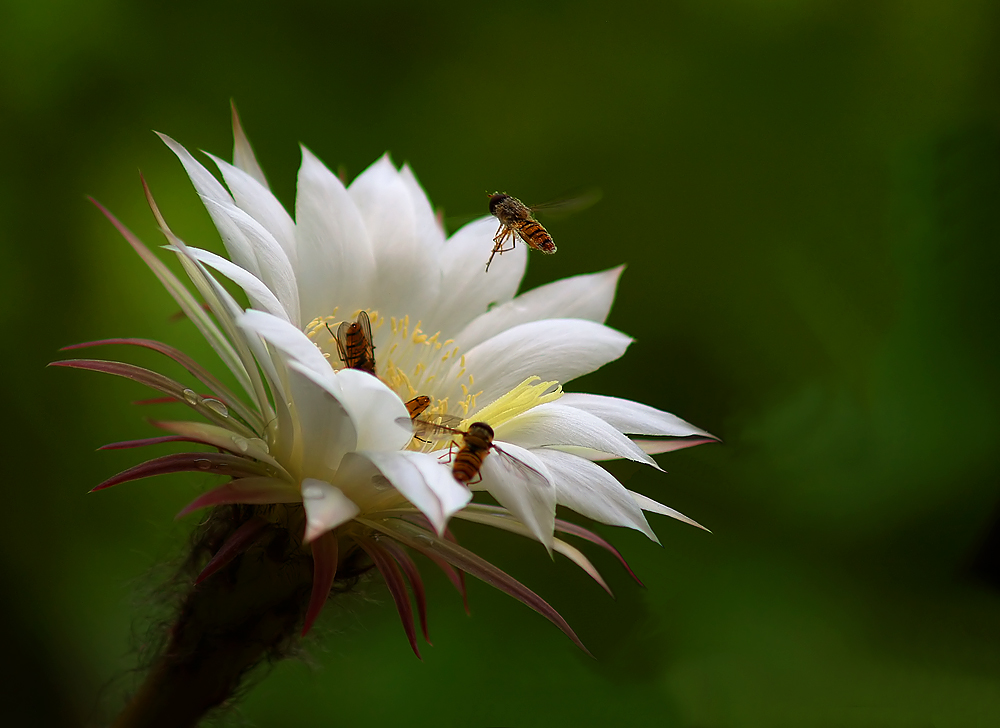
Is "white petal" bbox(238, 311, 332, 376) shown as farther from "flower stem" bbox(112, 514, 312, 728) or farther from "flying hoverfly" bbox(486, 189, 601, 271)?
"flying hoverfly" bbox(486, 189, 601, 271)

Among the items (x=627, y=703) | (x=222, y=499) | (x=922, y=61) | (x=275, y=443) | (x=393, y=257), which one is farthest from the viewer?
(x=922, y=61)

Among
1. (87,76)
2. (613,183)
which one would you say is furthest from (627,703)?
(87,76)

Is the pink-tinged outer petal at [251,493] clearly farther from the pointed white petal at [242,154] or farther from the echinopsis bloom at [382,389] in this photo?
the pointed white petal at [242,154]

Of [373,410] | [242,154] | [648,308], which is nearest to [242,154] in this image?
[242,154]

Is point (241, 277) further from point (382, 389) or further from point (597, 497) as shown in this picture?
point (597, 497)

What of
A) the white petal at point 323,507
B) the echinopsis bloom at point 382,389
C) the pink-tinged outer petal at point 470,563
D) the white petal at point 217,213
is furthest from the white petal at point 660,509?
the white petal at point 217,213

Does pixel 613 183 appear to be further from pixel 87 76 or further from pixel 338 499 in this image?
pixel 338 499
